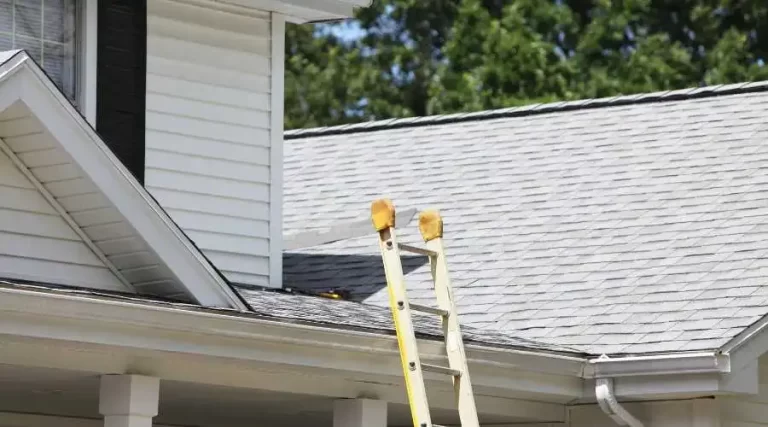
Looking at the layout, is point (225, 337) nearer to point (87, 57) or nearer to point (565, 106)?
point (87, 57)

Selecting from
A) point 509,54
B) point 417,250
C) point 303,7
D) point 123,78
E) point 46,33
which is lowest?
point 417,250

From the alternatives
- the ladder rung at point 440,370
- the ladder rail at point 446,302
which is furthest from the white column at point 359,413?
the ladder rung at point 440,370

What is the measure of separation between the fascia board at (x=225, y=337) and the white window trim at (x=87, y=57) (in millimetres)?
2970

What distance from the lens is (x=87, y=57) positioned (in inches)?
487

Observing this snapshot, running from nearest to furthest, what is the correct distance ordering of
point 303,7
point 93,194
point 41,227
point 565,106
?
1. point 93,194
2. point 41,227
3. point 303,7
4. point 565,106

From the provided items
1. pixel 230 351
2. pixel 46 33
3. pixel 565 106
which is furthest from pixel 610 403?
pixel 565 106

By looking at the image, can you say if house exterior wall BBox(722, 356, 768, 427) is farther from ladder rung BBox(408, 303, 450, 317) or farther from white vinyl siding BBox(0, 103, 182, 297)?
white vinyl siding BBox(0, 103, 182, 297)

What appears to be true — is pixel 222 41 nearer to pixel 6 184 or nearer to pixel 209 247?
pixel 209 247

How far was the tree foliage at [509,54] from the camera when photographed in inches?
1270

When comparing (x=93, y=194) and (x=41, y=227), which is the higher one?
(x=93, y=194)

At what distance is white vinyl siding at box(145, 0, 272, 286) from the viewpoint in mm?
12875

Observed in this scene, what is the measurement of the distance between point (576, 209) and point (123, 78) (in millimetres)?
3653

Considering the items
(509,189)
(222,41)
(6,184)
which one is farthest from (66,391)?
(509,189)

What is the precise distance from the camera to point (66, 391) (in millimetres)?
10977
